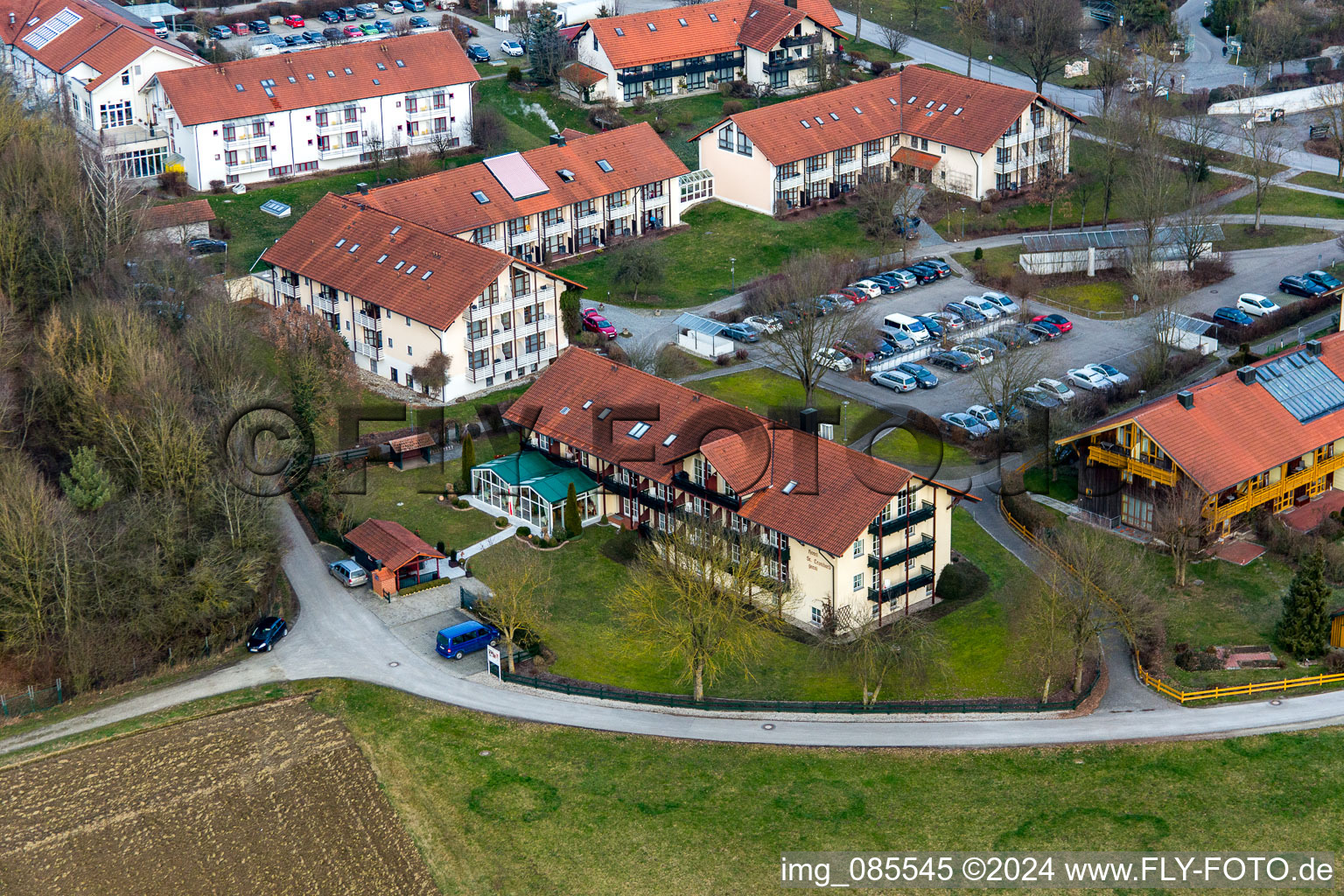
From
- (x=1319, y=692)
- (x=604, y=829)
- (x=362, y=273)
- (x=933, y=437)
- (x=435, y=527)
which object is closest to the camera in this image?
(x=604, y=829)

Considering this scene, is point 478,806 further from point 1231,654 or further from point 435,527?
point 1231,654

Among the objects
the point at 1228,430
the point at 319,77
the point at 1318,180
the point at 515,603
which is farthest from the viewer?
the point at 319,77

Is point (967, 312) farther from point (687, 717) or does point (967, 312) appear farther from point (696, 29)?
point (696, 29)

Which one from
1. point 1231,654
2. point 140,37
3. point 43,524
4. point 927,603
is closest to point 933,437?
point 927,603

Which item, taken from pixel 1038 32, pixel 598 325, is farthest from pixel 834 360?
pixel 1038 32

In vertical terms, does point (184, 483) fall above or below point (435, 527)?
above

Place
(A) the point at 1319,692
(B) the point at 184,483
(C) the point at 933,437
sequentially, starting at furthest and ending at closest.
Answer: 1. (C) the point at 933,437
2. (B) the point at 184,483
3. (A) the point at 1319,692
